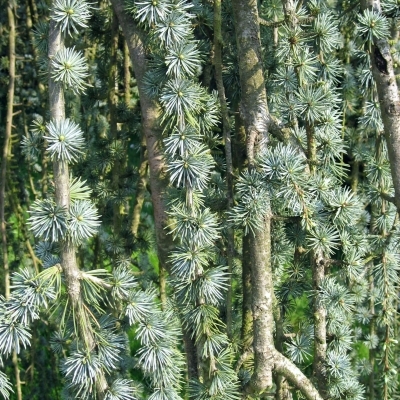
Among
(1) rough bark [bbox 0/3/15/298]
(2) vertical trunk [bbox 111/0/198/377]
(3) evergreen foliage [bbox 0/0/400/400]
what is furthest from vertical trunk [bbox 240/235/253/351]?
(1) rough bark [bbox 0/3/15/298]

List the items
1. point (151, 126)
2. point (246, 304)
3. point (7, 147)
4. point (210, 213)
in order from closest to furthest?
point (210, 213), point (151, 126), point (246, 304), point (7, 147)

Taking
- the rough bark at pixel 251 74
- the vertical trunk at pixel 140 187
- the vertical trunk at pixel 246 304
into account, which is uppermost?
the rough bark at pixel 251 74

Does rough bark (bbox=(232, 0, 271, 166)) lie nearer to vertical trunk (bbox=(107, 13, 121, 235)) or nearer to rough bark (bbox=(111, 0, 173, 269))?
rough bark (bbox=(111, 0, 173, 269))

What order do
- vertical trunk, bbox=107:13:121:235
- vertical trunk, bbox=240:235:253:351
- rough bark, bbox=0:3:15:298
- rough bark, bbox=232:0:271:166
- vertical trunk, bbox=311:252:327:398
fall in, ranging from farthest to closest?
rough bark, bbox=0:3:15:298
vertical trunk, bbox=107:13:121:235
vertical trunk, bbox=240:235:253:351
vertical trunk, bbox=311:252:327:398
rough bark, bbox=232:0:271:166

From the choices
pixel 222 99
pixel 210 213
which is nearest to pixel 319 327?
pixel 210 213

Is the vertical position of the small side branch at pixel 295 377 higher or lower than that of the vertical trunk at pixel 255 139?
lower

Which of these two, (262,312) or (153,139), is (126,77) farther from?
(262,312)

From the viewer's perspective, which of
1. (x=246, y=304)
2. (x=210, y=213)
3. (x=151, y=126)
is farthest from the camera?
(x=246, y=304)

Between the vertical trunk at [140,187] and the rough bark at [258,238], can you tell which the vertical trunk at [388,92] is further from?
the vertical trunk at [140,187]

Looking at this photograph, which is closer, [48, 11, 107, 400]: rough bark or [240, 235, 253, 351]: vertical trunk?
[48, 11, 107, 400]: rough bark

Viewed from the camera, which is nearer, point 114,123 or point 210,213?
point 210,213

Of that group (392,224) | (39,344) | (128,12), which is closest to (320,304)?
(392,224)

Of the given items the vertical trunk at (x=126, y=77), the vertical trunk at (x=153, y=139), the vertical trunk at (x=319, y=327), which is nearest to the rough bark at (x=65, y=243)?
the vertical trunk at (x=153, y=139)

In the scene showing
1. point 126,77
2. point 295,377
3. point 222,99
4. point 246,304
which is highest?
point 126,77
